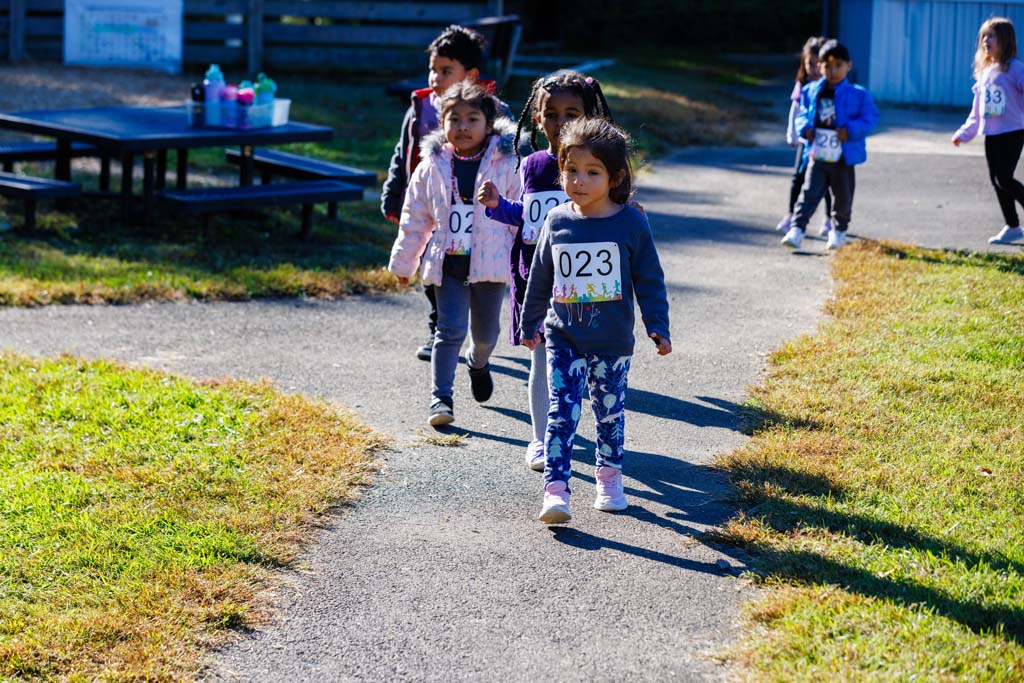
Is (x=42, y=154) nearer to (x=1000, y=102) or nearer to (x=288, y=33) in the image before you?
(x=1000, y=102)

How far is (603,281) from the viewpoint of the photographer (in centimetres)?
454

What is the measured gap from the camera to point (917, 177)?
42.0ft

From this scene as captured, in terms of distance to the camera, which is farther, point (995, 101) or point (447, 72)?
point (995, 101)

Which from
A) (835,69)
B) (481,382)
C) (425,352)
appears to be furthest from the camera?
(835,69)

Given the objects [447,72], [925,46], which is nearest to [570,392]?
[447,72]

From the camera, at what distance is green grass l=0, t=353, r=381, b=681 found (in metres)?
3.76

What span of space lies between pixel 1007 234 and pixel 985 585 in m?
6.20

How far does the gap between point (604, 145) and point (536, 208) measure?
25.5 inches

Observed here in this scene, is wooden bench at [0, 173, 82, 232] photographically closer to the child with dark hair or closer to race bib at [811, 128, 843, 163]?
the child with dark hair

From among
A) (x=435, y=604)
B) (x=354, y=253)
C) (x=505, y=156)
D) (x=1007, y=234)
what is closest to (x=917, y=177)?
(x=1007, y=234)

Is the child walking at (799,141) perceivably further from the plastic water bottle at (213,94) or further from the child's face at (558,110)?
the child's face at (558,110)

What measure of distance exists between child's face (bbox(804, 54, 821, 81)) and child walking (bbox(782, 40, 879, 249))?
2.38 feet

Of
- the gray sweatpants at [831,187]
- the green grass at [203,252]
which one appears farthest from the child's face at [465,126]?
the gray sweatpants at [831,187]

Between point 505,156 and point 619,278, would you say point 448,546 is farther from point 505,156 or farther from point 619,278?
point 505,156
